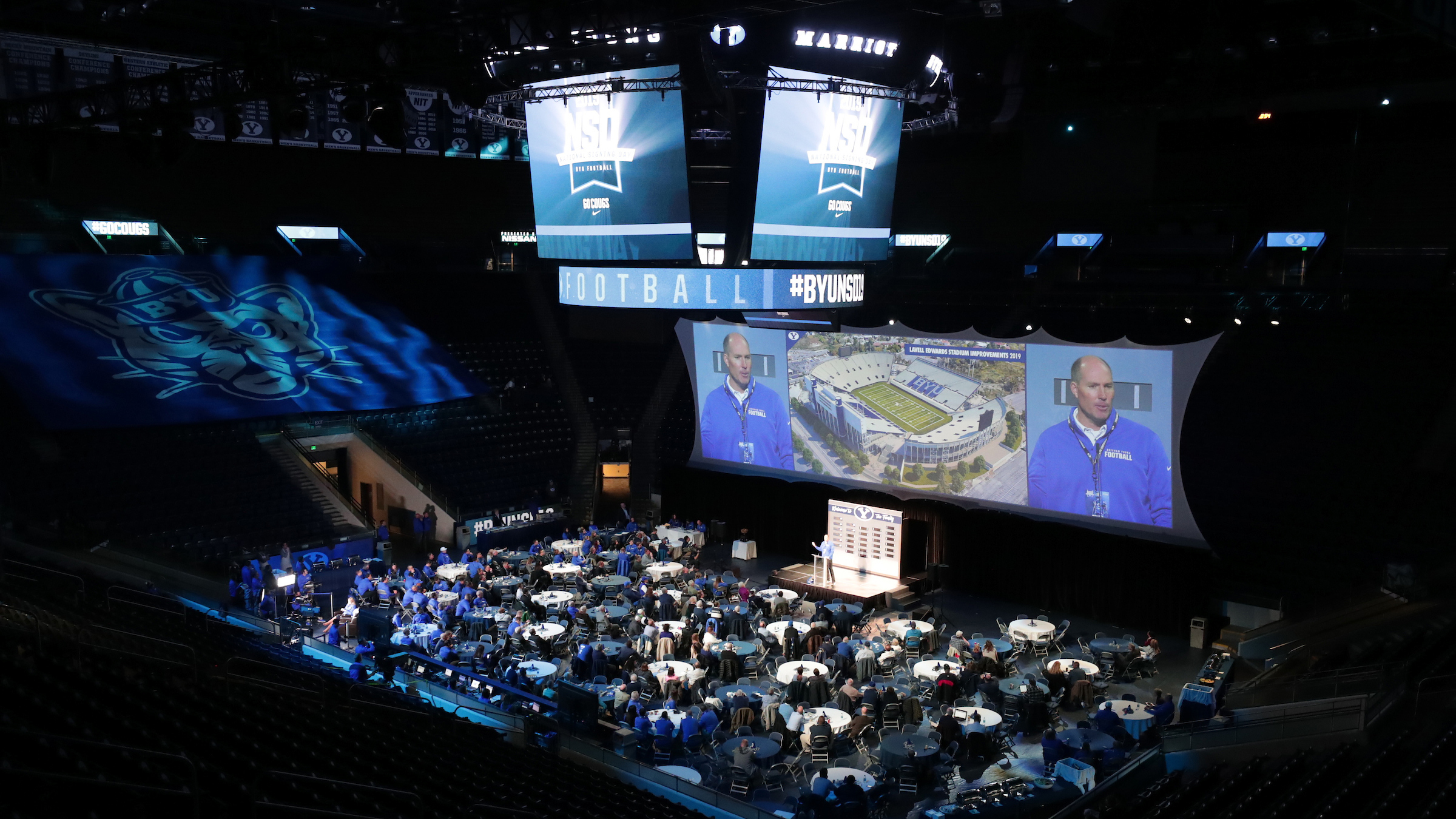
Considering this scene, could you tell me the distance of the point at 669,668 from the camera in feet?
58.2

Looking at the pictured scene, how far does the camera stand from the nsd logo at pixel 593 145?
16547mm

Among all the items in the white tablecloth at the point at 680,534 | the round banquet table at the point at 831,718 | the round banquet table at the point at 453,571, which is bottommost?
the round banquet table at the point at 831,718

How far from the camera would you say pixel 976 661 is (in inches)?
699

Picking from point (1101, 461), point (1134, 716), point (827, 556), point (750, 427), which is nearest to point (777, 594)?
point (827, 556)

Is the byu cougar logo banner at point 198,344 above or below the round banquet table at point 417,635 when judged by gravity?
above

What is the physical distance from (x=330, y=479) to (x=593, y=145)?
14436 millimetres

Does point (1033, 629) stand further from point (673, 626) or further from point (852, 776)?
point (852, 776)

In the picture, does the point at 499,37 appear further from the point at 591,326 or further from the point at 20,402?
the point at 591,326

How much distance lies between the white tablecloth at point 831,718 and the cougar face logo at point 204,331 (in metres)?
15.6

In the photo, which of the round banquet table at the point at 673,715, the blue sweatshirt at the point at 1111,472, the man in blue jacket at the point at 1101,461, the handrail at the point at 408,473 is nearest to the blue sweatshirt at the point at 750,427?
the blue sweatshirt at the point at 1111,472

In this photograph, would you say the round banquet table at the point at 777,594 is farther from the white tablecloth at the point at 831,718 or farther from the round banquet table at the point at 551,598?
the white tablecloth at the point at 831,718

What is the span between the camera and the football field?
23297mm

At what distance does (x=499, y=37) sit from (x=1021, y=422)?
1273 centimetres

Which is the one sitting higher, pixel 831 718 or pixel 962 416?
A: pixel 962 416
